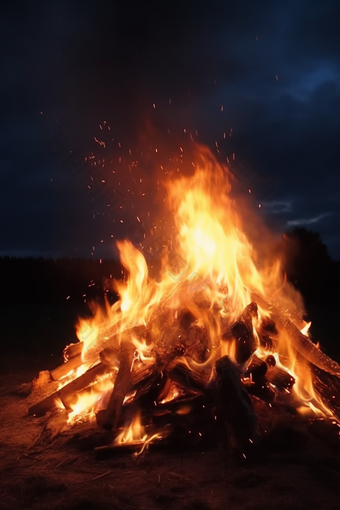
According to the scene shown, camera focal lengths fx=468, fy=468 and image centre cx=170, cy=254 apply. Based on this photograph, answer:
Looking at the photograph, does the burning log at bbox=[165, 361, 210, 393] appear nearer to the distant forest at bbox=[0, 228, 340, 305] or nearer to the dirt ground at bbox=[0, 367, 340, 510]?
the dirt ground at bbox=[0, 367, 340, 510]

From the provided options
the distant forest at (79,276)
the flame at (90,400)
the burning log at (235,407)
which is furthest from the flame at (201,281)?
the distant forest at (79,276)

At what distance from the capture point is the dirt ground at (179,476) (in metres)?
3.64

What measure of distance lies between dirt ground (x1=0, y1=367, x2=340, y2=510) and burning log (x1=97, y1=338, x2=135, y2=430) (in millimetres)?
344

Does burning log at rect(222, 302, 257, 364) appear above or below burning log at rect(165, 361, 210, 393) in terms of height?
above

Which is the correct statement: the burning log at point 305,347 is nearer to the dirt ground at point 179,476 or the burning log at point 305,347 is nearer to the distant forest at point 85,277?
the dirt ground at point 179,476

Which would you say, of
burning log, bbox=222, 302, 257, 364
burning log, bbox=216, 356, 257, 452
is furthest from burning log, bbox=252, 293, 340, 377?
burning log, bbox=216, 356, 257, 452

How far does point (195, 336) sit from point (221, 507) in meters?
2.52

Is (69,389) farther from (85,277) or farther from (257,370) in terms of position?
(85,277)

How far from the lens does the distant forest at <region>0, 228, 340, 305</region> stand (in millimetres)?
25000

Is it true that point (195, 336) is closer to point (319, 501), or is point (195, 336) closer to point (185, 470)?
point (185, 470)

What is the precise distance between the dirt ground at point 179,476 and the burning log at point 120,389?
0.34 metres

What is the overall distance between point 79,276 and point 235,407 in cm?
2183

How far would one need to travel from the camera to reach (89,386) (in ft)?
18.7

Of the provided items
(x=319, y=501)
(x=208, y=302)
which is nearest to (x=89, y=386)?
(x=208, y=302)
